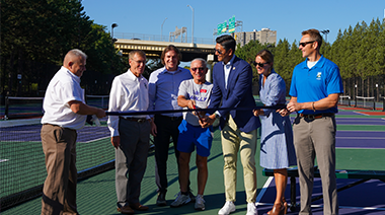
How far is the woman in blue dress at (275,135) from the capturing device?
166 inches

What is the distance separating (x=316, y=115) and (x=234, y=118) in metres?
1.01

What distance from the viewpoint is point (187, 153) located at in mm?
4719

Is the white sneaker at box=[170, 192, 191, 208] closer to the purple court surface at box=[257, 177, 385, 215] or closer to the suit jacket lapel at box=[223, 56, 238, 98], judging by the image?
the purple court surface at box=[257, 177, 385, 215]

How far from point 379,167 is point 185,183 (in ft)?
16.5

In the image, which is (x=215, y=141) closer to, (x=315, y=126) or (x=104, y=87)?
(x=315, y=126)

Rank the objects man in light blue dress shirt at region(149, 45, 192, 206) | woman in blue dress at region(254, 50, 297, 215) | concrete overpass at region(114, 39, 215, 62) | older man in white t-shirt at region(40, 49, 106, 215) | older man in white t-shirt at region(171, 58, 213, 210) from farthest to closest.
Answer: concrete overpass at region(114, 39, 215, 62), man in light blue dress shirt at region(149, 45, 192, 206), older man in white t-shirt at region(171, 58, 213, 210), woman in blue dress at region(254, 50, 297, 215), older man in white t-shirt at region(40, 49, 106, 215)

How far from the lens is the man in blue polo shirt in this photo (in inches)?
140

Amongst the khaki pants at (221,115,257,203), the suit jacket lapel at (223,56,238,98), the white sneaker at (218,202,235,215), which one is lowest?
the white sneaker at (218,202,235,215)

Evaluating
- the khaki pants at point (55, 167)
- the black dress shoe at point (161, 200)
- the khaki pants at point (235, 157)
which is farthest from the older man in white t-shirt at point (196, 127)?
the khaki pants at point (55, 167)

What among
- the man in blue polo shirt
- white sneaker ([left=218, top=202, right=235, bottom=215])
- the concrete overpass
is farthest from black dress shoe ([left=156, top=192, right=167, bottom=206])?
the concrete overpass

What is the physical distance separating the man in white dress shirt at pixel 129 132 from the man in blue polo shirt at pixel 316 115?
73.6 inches

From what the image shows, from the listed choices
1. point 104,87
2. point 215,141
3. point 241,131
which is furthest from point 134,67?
point 104,87

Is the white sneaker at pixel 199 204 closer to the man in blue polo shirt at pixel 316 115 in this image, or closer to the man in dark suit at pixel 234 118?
the man in dark suit at pixel 234 118

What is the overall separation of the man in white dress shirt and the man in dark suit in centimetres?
84
